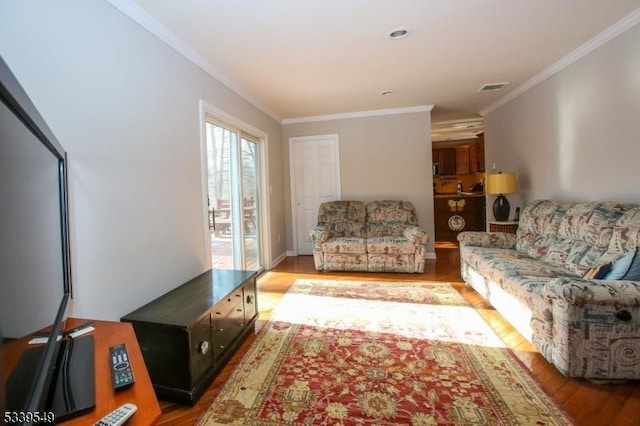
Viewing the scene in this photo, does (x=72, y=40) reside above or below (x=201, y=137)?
above

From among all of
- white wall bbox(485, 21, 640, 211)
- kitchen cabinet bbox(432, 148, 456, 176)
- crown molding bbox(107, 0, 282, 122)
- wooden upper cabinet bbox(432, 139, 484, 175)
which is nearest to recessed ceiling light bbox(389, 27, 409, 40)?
crown molding bbox(107, 0, 282, 122)

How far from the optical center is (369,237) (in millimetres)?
4438

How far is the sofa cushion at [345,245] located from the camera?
412 cm

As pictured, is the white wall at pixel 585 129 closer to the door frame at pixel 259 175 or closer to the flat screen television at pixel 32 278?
the door frame at pixel 259 175

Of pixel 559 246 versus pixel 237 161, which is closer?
pixel 559 246

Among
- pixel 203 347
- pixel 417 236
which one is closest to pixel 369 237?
pixel 417 236

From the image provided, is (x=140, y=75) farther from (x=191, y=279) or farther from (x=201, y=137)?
(x=191, y=279)

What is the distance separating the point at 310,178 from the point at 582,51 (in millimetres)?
3672

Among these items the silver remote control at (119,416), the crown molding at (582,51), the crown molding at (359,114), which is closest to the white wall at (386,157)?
the crown molding at (359,114)

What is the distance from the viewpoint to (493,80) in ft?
12.0

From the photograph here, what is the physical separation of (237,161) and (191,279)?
1.62 m

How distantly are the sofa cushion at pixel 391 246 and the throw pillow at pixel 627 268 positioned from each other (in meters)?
2.18

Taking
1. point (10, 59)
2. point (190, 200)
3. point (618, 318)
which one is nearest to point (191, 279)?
point (190, 200)

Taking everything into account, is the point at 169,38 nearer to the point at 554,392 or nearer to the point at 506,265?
the point at 506,265
